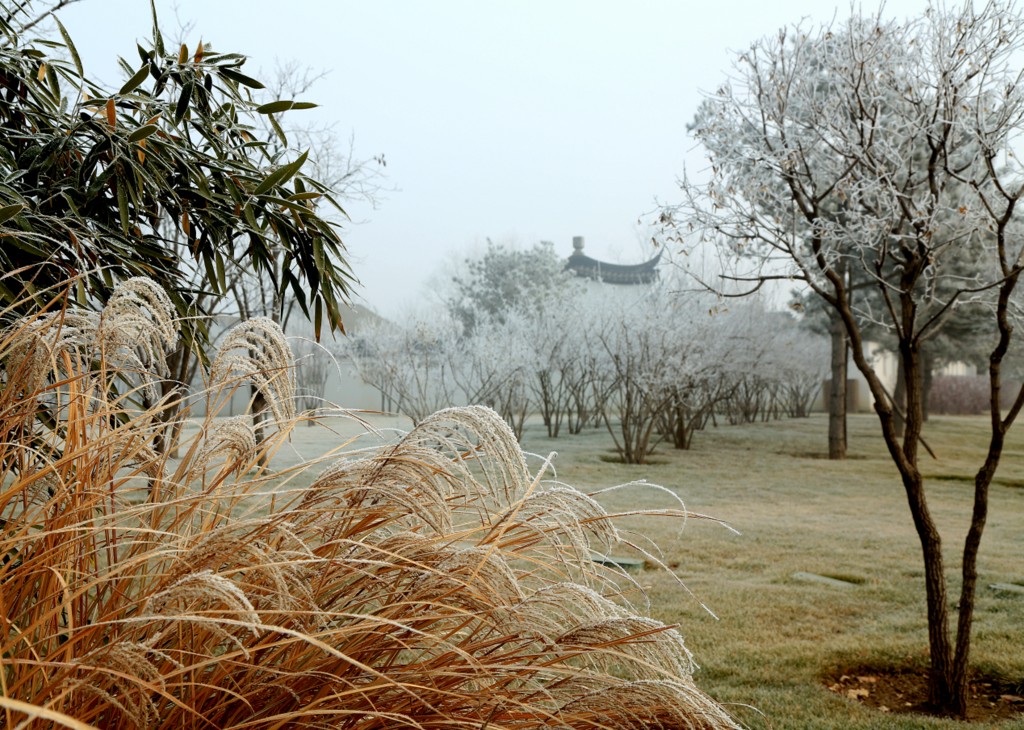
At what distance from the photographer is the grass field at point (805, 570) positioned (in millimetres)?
3273

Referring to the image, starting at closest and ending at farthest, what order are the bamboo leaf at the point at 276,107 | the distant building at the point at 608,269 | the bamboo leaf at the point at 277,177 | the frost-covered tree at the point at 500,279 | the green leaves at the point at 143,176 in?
the green leaves at the point at 143,176 → the bamboo leaf at the point at 277,177 → the bamboo leaf at the point at 276,107 → the frost-covered tree at the point at 500,279 → the distant building at the point at 608,269

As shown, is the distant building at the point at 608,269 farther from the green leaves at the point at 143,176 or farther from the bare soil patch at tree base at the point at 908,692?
the green leaves at the point at 143,176

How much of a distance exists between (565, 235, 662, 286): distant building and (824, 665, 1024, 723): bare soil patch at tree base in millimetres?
17664

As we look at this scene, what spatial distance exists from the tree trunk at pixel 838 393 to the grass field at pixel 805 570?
1.00 ft

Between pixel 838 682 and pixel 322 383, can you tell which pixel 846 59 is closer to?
pixel 838 682

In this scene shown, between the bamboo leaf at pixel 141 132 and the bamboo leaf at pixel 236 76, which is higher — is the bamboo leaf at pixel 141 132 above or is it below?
below

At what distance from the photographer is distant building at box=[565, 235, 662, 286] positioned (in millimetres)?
21266

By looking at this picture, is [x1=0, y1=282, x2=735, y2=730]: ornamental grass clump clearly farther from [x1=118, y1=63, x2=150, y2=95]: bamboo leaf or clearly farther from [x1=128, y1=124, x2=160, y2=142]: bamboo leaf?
[x1=118, y1=63, x2=150, y2=95]: bamboo leaf

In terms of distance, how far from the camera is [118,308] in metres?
1.27

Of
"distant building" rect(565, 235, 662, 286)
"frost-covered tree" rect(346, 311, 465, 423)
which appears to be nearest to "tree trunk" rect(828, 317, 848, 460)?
"frost-covered tree" rect(346, 311, 465, 423)

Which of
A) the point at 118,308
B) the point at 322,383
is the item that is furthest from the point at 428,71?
the point at 118,308

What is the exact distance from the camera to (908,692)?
3.20m

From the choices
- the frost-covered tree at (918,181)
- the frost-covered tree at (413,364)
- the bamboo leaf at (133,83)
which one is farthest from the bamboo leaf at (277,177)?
the frost-covered tree at (413,364)

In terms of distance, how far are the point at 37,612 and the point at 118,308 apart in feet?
1.44
